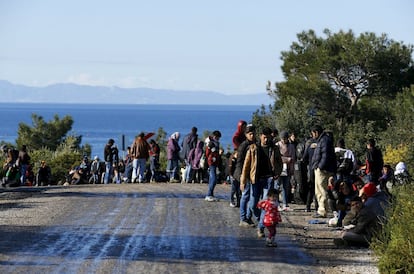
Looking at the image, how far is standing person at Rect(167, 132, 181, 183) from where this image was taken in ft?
93.1

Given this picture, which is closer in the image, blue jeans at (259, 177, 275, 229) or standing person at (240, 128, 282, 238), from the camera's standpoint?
blue jeans at (259, 177, 275, 229)

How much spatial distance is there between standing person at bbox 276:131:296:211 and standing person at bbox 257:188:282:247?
444 cm

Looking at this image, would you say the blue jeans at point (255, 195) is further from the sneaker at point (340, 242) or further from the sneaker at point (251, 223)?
the sneaker at point (340, 242)

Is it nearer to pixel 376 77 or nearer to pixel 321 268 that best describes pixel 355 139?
pixel 376 77

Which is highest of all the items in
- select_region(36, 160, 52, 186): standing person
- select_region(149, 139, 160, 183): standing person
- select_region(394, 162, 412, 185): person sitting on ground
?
select_region(394, 162, 412, 185): person sitting on ground

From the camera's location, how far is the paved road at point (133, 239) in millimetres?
11641

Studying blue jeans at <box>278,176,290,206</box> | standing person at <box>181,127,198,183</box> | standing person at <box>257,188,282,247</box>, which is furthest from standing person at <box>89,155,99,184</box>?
standing person at <box>257,188,282,247</box>

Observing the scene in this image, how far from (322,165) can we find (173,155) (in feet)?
39.2

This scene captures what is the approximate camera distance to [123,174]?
30.2 m

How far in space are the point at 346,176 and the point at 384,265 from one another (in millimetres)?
6011

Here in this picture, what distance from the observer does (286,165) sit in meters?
18.3

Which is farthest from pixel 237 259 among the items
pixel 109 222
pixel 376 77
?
pixel 376 77

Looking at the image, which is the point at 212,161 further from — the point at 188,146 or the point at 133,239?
the point at 188,146

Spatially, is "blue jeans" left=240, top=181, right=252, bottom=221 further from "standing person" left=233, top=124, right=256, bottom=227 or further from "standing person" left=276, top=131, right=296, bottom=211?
"standing person" left=276, top=131, right=296, bottom=211
